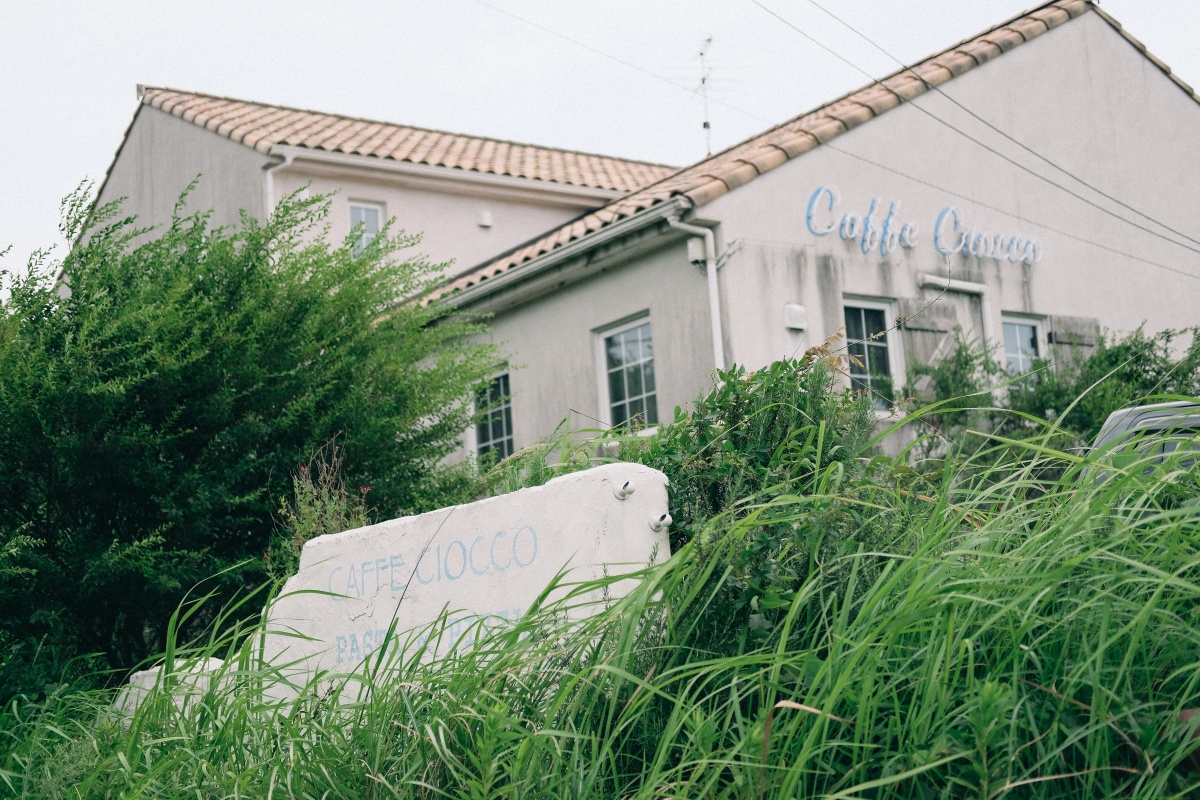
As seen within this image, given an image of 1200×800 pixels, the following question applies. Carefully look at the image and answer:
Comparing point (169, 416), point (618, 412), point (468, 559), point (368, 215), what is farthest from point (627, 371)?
point (468, 559)

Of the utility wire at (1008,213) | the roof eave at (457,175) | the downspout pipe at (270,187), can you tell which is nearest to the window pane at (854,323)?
the utility wire at (1008,213)

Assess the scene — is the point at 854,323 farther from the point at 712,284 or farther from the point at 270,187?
the point at 270,187

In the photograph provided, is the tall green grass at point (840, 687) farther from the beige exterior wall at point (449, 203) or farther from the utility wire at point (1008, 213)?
the beige exterior wall at point (449, 203)

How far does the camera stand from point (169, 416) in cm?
634

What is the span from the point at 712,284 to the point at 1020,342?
4590mm

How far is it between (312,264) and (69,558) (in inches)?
85.8

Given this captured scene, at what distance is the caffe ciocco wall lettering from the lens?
38.5 ft

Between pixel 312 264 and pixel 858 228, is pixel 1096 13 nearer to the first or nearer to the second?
pixel 858 228

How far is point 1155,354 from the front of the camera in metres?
12.5

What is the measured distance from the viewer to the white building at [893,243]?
11.1 m

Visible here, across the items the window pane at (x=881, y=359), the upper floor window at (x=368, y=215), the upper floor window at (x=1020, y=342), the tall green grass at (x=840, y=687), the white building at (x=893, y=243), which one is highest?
the upper floor window at (x=368, y=215)

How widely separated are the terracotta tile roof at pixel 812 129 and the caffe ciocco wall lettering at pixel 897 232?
0.64 m

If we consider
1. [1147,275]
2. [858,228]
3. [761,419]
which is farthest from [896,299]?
[761,419]

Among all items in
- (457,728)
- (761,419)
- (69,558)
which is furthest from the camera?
(69,558)
